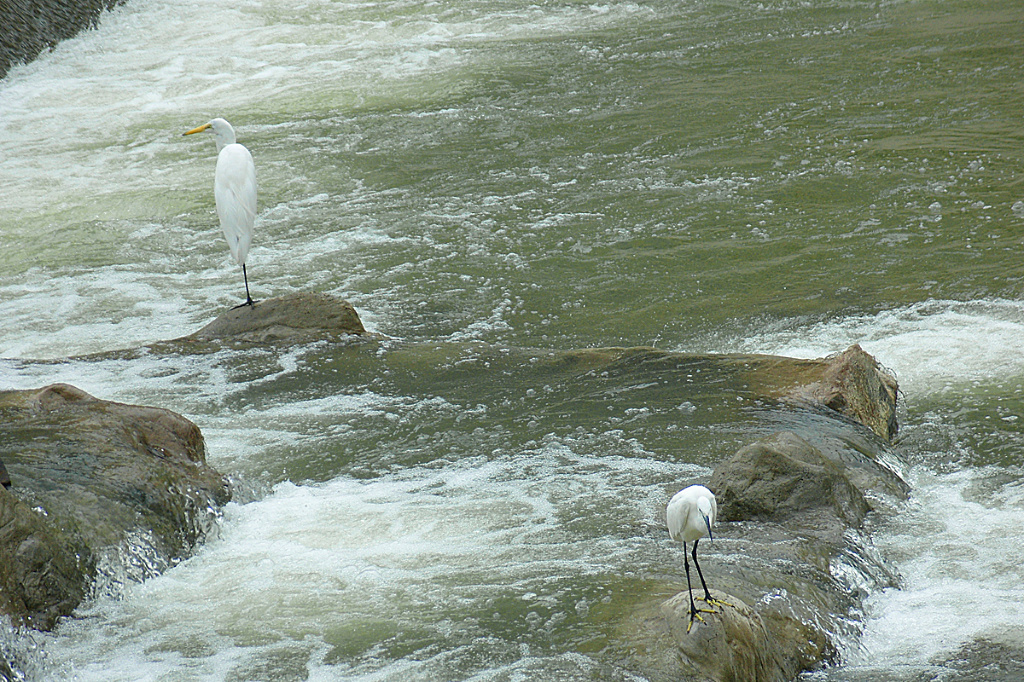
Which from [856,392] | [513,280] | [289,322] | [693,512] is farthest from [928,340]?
[289,322]

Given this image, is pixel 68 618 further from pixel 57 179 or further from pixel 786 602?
pixel 57 179

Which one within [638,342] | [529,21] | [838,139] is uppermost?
[529,21]

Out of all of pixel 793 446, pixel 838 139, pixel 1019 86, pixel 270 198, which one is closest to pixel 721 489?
pixel 793 446

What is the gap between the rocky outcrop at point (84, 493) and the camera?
344 cm

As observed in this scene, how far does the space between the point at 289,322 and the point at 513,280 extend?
1.67 m

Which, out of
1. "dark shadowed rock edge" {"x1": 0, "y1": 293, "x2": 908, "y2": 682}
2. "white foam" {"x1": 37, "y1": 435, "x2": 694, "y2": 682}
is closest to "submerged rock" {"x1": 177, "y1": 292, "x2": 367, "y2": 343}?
"dark shadowed rock edge" {"x1": 0, "y1": 293, "x2": 908, "y2": 682}

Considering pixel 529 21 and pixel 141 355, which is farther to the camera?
pixel 529 21

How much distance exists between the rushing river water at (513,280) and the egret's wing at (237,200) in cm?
77

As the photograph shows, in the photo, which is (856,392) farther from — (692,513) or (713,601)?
(692,513)

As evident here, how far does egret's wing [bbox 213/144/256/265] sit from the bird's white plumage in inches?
165

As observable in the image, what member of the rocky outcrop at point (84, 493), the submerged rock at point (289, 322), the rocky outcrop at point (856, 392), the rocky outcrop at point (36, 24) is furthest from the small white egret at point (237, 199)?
the rocky outcrop at point (36, 24)

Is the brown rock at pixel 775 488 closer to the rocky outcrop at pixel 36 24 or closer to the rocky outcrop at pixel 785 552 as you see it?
the rocky outcrop at pixel 785 552

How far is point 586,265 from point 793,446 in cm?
318

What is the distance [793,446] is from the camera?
4.04 m
